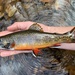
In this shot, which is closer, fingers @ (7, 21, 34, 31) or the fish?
the fish

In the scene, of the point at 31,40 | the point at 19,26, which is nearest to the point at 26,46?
the point at 31,40

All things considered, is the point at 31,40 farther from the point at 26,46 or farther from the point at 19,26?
the point at 19,26

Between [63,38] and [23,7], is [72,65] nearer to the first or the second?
[63,38]

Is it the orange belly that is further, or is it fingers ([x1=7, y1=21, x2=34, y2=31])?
fingers ([x1=7, y1=21, x2=34, y2=31])

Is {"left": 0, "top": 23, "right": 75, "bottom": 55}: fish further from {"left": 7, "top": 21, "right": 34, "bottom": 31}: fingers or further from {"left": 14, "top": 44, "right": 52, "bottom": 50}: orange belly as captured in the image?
{"left": 7, "top": 21, "right": 34, "bottom": 31}: fingers

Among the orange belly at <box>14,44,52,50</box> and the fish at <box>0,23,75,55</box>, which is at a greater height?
the fish at <box>0,23,75,55</box>

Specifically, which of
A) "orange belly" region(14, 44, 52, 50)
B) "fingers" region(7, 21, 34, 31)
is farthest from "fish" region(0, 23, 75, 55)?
"fingers" region(7, 21, 34, 31)

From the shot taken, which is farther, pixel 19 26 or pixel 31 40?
pixel 19 26

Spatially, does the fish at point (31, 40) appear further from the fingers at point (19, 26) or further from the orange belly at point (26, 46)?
the fingers at point (19, 26)

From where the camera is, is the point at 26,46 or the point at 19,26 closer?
the point at 26,46
